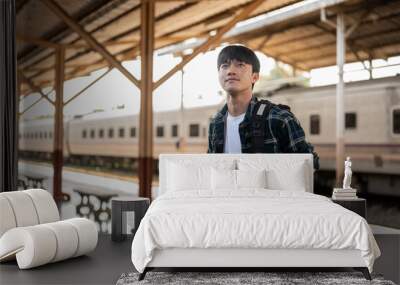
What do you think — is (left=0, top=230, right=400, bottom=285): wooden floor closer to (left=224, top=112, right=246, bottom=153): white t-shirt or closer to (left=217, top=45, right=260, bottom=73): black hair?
(left=224, top=112, right=246, bottom=153): white t-shirt

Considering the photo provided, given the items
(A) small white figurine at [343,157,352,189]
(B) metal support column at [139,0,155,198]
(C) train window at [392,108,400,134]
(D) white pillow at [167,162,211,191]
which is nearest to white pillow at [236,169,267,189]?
(D) white pillow at [167,162,211,191]

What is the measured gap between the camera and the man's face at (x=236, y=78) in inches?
244

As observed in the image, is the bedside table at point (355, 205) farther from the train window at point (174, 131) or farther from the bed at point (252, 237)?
the train window at point (174, 131)

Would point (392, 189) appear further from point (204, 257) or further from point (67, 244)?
point (67, 244)

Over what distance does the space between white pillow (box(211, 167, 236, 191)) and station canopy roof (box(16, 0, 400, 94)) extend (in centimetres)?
184

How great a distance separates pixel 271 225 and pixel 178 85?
3174mm

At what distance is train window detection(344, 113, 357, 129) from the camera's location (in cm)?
629

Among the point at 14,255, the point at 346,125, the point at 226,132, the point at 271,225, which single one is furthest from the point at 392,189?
the point at 14,255

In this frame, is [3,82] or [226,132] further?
[226,132]

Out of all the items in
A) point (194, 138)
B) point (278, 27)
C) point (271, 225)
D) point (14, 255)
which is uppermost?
point (278, 27)

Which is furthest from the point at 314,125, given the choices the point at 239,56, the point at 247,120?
the point at 239,56

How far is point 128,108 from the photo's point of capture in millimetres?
6688

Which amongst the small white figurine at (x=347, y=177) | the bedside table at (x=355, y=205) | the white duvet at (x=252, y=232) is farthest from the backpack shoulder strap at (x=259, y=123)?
the white duvet at (x=252, y=232)

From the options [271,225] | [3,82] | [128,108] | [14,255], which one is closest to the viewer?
[271,225]
